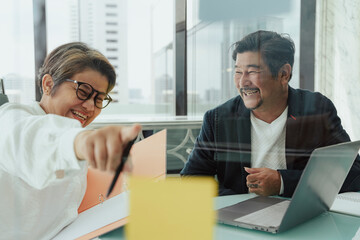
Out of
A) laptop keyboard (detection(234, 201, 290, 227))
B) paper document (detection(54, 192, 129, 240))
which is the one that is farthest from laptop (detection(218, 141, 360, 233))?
paper document (detection(54, 192, 129, 240))

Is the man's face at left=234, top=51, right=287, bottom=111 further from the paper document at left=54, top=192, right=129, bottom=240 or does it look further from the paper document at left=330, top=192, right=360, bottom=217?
the paper document at left=54, top=192, right=129, bottom=240

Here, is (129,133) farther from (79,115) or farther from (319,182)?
(319,182)

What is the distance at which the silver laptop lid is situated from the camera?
36 centimetres

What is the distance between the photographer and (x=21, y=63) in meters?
0.32

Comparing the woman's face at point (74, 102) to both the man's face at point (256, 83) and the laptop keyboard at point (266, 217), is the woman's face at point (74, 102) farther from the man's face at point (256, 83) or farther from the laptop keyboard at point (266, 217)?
the man's face at point (256, 83)

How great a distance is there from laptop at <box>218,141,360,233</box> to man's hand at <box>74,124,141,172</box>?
231 mm

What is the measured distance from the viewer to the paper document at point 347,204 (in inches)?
21.2

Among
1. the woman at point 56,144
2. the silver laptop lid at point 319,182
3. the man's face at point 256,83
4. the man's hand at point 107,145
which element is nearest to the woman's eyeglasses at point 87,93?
the woman at point 56,144

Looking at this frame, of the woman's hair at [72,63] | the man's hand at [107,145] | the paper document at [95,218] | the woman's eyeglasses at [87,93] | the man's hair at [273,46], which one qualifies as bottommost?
the paper document at [95,218]

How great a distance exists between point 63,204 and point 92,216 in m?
0.05

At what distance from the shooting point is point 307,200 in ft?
1.38

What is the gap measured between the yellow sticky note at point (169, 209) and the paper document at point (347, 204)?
48 centimetres

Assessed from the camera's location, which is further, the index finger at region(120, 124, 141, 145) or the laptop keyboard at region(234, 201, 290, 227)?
the laptop keyboard at region(234, 201, 290, 227)

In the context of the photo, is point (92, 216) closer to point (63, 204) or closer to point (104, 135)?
point (63, 204)
